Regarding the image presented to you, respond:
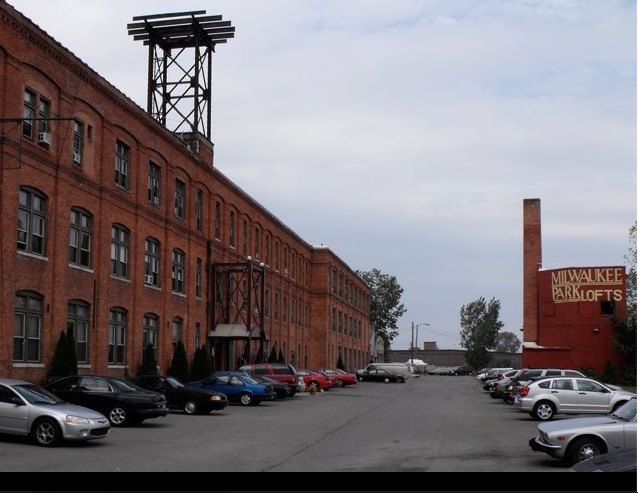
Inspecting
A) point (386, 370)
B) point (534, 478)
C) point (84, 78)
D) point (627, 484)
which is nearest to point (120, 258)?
point (84, 78)

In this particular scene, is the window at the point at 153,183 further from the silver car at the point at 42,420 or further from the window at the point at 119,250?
the silver car at the point at 42,420

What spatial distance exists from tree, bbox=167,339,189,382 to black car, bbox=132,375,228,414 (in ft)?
39.8

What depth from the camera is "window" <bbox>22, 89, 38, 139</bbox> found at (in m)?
30.3

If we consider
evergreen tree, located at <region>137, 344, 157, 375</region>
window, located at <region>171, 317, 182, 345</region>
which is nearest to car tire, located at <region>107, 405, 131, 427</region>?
evergreen tree, located at <region>137, 344, 157, 375</region>

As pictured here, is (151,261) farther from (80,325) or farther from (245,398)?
(245,398)

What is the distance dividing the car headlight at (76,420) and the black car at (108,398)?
498 cm

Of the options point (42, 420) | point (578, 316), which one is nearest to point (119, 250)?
point (42, 420)

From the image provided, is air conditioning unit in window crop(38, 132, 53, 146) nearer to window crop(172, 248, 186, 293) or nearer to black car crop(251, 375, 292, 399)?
window crop(172, 248, 186, 293)

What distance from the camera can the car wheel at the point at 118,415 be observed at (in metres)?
24.0

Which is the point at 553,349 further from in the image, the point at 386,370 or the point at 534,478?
the point at 534,478

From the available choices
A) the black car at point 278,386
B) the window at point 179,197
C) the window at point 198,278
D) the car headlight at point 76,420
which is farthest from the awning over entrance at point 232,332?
the car headlight at point 76,420

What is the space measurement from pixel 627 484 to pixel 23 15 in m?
26.4

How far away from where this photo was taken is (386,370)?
78125mm

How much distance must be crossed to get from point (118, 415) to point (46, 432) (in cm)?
538
